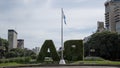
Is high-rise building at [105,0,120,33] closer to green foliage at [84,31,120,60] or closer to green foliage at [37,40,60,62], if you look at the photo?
green foliage at [84,31,120,60]

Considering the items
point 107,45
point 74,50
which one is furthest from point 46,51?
point 107,45

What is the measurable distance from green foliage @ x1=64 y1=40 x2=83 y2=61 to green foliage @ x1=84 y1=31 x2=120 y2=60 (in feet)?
81.3

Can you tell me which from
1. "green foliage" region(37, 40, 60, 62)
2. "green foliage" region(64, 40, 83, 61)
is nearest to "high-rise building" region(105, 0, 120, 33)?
"green foliage" region(64, 40, 83, 61)

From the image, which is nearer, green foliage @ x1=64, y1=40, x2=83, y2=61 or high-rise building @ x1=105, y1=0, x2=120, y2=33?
green foliage @ x1=64, y1=40, x2=83, y2=61

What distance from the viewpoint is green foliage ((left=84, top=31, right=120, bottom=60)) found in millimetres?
71625

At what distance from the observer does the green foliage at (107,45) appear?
71625mm

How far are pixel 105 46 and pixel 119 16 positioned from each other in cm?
7662

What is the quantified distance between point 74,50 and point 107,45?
2582 centimetres

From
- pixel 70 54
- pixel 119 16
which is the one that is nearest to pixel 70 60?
pixel 70 54

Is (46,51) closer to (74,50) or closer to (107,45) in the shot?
(74,50)

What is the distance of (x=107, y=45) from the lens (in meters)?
71.9

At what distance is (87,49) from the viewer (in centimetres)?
8281

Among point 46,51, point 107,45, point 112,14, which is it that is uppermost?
point 112,14

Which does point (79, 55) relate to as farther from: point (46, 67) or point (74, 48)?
point (46, 67)
